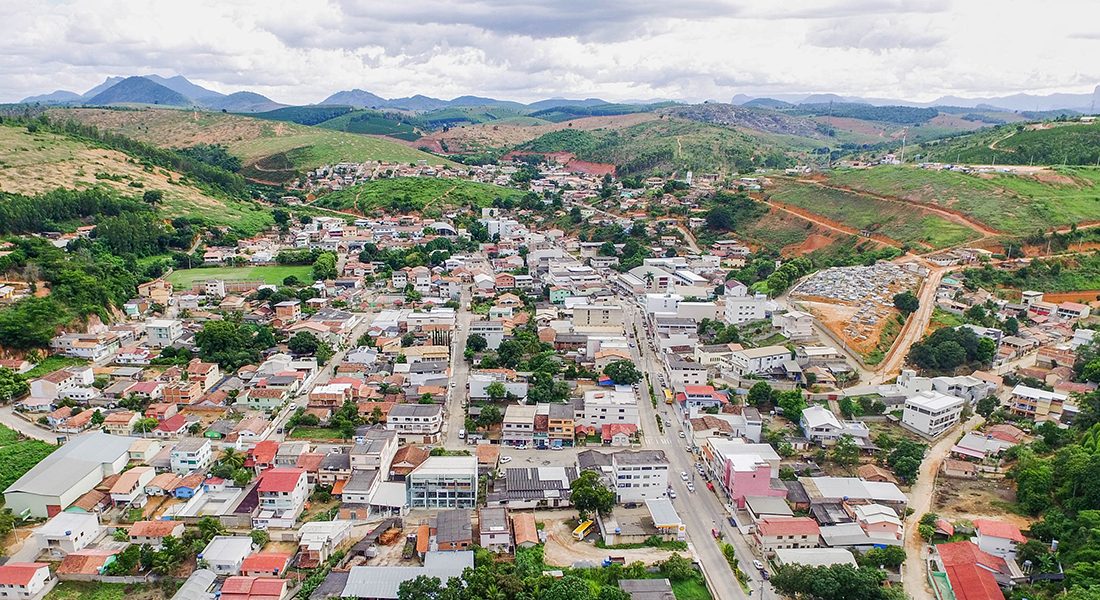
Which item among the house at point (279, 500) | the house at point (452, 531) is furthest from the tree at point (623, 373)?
the house at point (279, 500)

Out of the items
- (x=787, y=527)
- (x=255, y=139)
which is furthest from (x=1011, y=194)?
(x=255, y=139)

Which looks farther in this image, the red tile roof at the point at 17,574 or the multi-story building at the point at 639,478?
the multi-story building at the point at 639,478

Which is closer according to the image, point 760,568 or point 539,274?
point 760,568

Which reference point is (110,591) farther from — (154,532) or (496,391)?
(496,391)

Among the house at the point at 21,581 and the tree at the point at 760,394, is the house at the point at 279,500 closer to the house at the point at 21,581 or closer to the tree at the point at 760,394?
the house at the point at 21,581

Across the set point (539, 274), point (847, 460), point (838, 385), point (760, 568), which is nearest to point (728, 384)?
point (838, 385)

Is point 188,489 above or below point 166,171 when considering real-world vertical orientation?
below

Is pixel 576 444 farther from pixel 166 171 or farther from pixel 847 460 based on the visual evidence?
pixel 166 171
